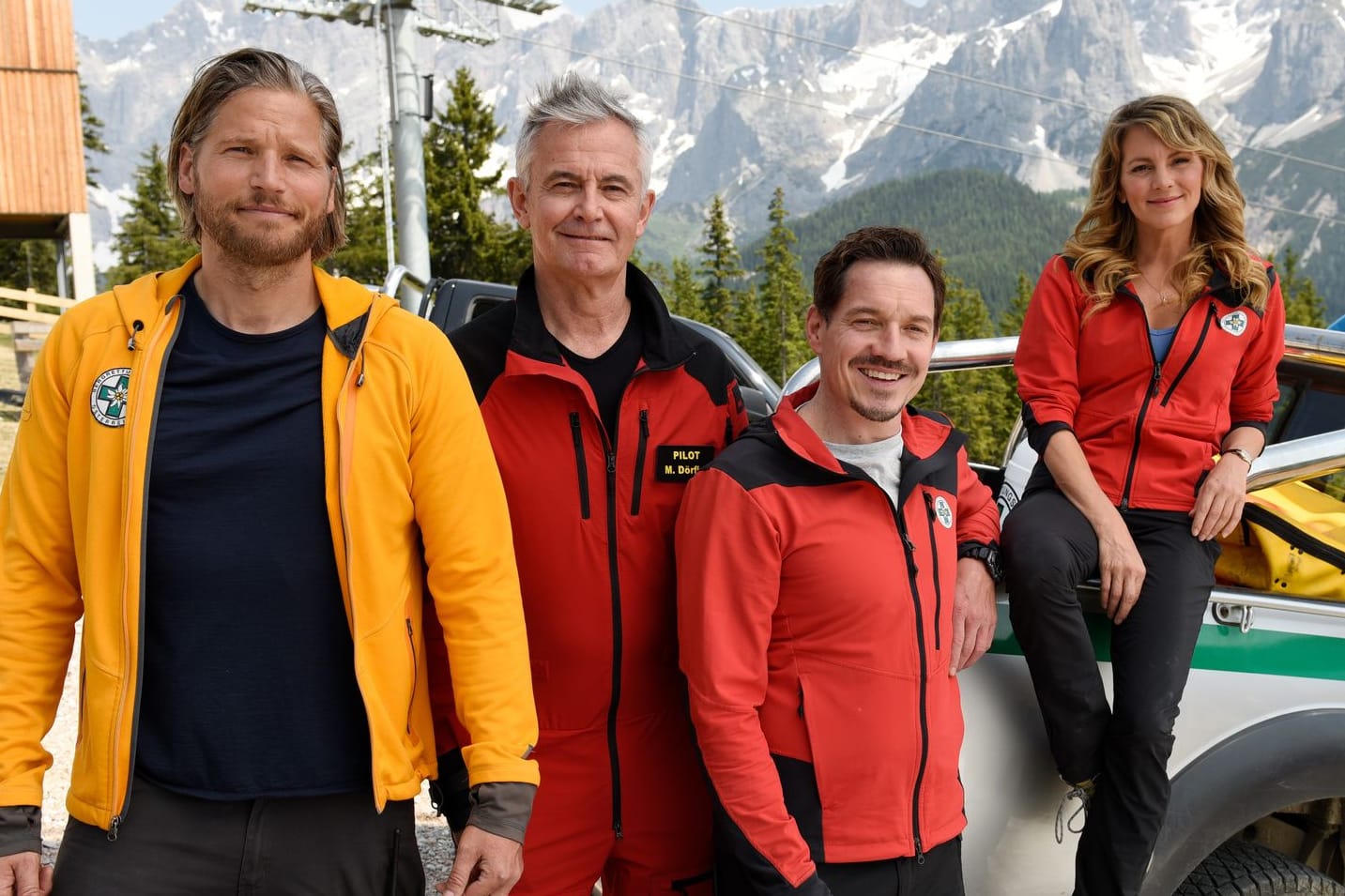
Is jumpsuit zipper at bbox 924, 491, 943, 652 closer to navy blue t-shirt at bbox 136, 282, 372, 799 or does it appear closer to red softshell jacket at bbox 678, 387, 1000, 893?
red softshell jacket at bbox 678, 387, 1000, 893

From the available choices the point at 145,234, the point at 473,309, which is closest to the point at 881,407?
the point at 473,309

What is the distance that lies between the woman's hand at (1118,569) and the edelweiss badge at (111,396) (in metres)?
2.04

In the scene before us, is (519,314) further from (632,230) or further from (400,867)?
(400,867)

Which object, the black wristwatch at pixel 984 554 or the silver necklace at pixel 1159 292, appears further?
the silver necklace at pixel 1159 292

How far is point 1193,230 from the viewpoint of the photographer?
296 cm

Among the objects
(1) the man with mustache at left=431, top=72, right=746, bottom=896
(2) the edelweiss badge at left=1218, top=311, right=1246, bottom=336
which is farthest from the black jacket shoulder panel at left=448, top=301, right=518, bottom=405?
(2) the edelweiss badge at left=1218, top=311, right=1246, bottom=336

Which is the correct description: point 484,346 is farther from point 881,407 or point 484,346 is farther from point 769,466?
point 881,407

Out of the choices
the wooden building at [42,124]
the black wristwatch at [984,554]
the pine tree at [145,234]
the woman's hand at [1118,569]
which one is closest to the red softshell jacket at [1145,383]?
the woman's hand at [1118,569]

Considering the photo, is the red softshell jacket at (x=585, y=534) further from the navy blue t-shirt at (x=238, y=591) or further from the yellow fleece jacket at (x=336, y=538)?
the navy blue t-shirt at (x=238, y=591)

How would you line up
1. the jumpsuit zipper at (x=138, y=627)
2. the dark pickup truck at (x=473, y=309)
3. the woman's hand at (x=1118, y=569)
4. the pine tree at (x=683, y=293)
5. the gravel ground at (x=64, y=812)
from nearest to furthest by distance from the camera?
the jumpsuit zipper at (x=138, y=627), the woman's hand at (x=1118, y=569), the gravel ground at (x=64, y=812), the dark pickup truck at (x=473, y=309), the pine tree at (x=683, y=293)

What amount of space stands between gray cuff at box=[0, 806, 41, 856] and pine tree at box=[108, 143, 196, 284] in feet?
226

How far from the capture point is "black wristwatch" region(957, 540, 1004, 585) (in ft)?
8.19

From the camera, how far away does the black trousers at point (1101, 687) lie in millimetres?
2486

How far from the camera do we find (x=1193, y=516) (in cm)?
268
